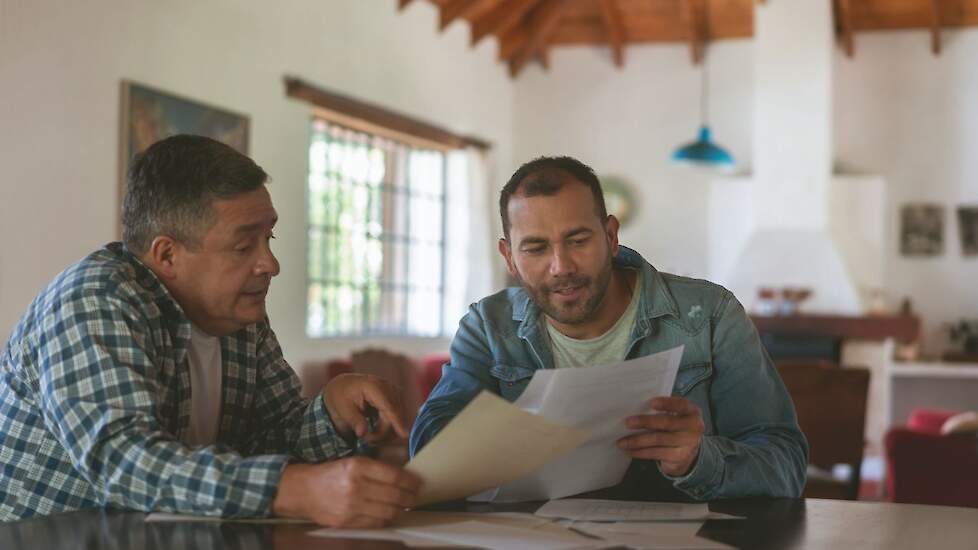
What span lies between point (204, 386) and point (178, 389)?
125mm

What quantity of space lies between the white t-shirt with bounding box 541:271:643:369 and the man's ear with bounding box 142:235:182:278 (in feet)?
2.38

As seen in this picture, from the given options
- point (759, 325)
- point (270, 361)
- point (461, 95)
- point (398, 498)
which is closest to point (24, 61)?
point (270, 361)

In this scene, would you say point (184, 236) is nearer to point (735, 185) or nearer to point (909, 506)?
point (909, 506)

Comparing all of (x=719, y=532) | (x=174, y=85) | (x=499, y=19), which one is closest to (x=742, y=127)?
(x=499, y=19)

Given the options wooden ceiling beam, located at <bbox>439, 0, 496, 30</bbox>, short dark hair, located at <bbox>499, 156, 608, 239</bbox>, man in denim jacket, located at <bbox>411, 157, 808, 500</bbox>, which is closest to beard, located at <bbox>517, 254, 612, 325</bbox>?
man in denim jacket, located at <bbox>411, 157, 808, 500</bbox>

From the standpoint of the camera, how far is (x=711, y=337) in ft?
6.76

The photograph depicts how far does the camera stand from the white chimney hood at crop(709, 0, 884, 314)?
9.10 metres

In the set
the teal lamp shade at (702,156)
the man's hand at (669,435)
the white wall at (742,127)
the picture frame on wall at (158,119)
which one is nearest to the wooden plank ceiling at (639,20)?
the white wall at (742,127)

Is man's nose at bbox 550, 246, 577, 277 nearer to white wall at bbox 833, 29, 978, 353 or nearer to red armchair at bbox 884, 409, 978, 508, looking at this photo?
red armchair at bbox 884, 409, 978, 508

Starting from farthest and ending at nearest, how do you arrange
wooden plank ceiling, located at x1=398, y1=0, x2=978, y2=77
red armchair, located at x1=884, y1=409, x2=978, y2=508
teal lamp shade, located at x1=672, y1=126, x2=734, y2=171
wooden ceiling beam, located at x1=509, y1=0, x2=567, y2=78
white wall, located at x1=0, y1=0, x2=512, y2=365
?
wooden ceiling beam, located at x1=509, y1=0, x2=567, y2=78, wooden plank ceiling, located at x1=398, y1=0, x2=978, y2=77, teal lamp shade, located at x1=672, y1=126, x2=734, y2=171, white wall, located at x1=0, y1=0, x2=512, y2=365, red armchair, located at x1=884, y1=409, x2=978, y2=508

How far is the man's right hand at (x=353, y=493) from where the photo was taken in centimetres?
140

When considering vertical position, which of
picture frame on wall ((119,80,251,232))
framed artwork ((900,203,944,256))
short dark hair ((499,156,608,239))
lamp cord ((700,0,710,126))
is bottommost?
short dark hair ((499,156,608,239))

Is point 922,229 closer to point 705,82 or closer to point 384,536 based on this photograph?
point 705,82

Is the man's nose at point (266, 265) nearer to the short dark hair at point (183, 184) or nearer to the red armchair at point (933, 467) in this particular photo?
the short dark hair at point (183, 184)
